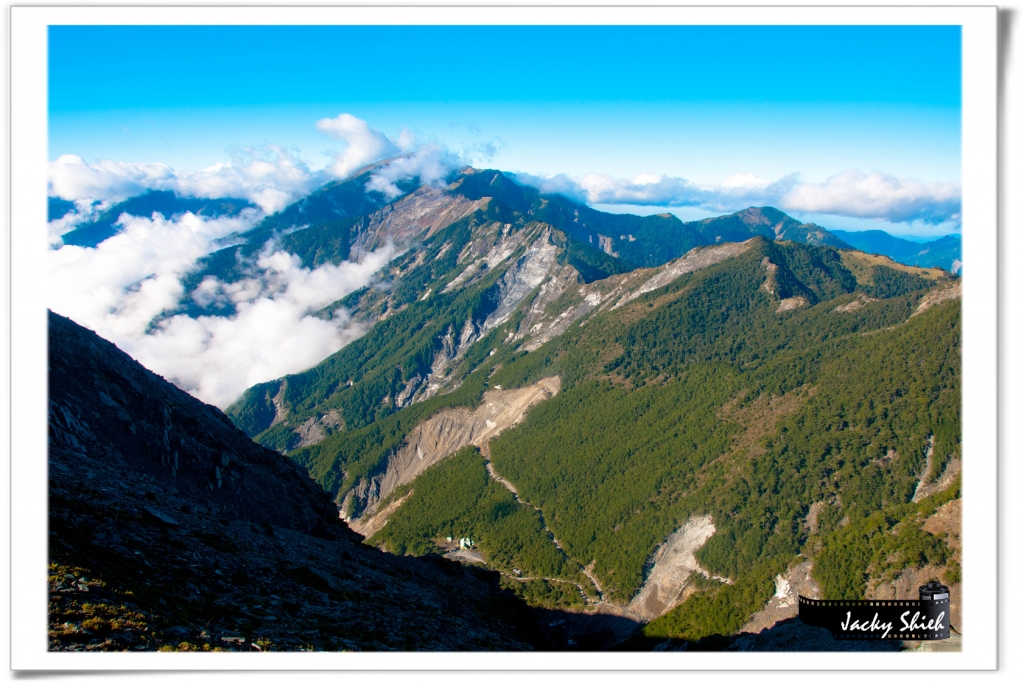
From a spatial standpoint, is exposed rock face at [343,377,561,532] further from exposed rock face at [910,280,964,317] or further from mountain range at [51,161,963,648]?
exposed rock face at [910,280,964,317]

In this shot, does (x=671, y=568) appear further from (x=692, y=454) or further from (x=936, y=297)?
(x=936, y=297)

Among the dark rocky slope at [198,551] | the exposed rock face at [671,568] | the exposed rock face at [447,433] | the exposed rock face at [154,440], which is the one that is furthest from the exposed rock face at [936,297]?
the exposed rock face at [154,440]

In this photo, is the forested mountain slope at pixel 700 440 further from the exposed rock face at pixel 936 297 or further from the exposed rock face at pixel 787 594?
the exposed rock face at pixel 787 594
